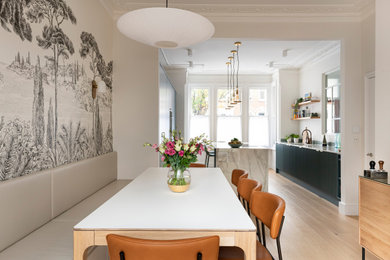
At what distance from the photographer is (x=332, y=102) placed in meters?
5.78

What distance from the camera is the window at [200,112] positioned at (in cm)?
823

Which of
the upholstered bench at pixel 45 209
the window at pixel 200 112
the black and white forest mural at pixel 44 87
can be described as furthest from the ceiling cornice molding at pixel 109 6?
the window at pixel 200 112

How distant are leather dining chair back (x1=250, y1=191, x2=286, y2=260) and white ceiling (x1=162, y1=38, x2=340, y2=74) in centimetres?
356

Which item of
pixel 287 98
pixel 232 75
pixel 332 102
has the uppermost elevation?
pixel 232 75

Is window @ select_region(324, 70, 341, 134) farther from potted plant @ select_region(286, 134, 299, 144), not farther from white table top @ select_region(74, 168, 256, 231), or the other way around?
white table top @ select_region(74, 168, 256, 231)

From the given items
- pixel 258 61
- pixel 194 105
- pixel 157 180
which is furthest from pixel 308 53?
pixel 157 180

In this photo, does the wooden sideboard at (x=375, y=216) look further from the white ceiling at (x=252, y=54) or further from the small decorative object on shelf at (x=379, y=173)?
the white ceiling at (x=252, y=54)

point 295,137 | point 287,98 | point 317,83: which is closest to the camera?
point 317,83

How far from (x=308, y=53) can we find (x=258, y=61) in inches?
48.4

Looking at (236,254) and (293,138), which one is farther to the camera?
(293,138)

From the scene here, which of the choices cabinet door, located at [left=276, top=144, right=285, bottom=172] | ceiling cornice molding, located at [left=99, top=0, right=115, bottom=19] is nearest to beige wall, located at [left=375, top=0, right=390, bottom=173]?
ceiling cornice molding, located at [left=99, top=0, right=115, bottom=19]

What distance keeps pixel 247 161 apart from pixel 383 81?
255 centimetres

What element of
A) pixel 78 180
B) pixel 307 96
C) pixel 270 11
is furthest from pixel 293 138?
pixel 78 180

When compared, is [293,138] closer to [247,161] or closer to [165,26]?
[247,161]
